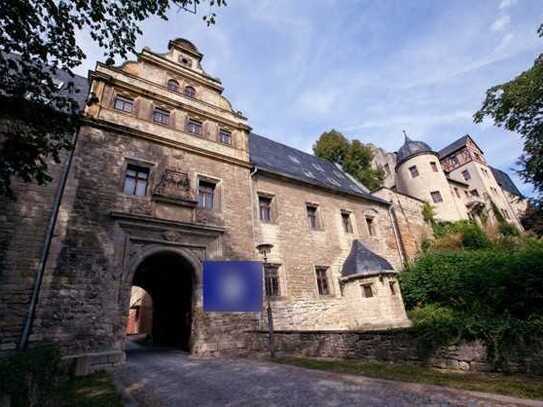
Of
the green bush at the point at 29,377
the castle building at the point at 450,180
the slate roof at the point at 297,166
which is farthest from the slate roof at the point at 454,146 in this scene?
the green bush at the point at 29,377

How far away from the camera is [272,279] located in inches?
440

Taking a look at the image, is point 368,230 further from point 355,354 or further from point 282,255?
point 355,354

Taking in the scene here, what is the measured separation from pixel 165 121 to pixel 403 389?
11432 millimetres

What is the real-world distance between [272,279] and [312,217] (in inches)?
167

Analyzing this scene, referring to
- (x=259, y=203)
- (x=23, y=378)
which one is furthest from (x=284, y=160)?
(x=23, y=378)

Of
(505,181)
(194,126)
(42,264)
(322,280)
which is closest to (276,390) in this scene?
(42,264)

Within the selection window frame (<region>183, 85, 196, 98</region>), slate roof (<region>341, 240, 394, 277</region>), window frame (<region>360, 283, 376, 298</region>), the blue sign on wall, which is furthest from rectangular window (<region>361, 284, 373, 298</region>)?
window frame (<region>183, 85, 196, 98</region>)

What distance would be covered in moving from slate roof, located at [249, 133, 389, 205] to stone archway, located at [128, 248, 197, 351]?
549 cm

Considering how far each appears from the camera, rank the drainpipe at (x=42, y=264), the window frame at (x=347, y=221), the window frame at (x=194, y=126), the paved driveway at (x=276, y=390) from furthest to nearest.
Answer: the window frame at (x=347, y=221) < the window frame at (x=194, y=126) < the drainpipe at (x=42, y=264) < the paved driveway at (x=276, y=390)

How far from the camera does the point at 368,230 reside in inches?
624

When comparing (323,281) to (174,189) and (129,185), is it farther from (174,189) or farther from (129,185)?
(129,185)

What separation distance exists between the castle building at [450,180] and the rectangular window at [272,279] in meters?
11.5

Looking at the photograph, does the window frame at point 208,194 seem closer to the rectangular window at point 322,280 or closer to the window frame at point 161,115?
the window frame at point 161,115

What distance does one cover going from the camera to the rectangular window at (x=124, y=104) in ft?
34.1
